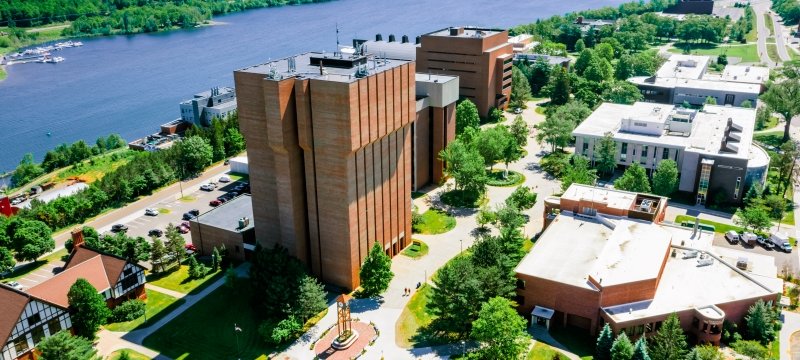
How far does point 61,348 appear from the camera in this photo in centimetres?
4838

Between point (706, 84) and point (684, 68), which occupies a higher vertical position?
point (684, 68)

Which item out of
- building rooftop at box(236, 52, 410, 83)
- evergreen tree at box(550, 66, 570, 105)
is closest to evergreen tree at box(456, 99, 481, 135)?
evergreen tree at box(550, 66, 570, 105)

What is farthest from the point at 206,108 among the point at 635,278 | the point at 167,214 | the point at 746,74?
the point at 746,74

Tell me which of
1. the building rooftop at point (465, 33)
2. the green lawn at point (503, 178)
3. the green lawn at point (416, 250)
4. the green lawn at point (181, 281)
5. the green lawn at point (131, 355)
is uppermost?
the building rooftop at point (465, 33)

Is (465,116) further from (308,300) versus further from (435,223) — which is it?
(308,300)

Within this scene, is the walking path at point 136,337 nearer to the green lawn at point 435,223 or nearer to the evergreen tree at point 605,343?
the green lawn at point 435,223

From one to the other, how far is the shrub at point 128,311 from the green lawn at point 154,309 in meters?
0.45

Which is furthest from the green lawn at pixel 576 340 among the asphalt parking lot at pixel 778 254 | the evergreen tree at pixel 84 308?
the evergreen tree at pixel 84 308

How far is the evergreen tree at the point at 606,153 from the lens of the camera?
91.4 m

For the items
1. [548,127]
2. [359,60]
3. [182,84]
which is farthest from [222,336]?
[182,84]

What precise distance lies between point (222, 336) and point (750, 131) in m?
82.7

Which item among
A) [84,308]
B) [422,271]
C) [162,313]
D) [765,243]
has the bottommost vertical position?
[162,313]

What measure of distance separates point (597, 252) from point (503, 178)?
33.7m

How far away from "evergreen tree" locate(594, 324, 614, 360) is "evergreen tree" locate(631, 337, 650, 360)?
2269 millimetres
